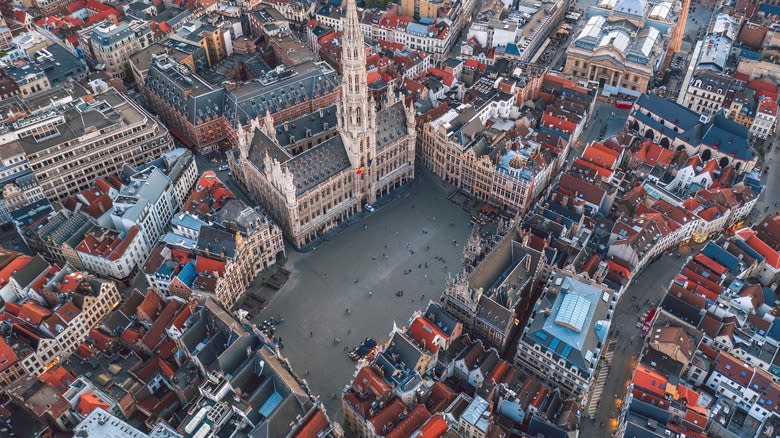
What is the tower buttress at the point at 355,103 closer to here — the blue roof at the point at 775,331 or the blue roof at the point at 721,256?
the blue roof at the point at 721,256

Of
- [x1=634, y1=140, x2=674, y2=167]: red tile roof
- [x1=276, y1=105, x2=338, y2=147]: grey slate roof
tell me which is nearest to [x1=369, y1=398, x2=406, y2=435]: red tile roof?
[x1=276, y1=105, x2=338, y2=147]: grey slate roof

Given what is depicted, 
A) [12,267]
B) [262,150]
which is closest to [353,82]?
[262,150]

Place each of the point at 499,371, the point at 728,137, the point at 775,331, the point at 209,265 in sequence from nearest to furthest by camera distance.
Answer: the point at 499,371 → the point at 775,331 → the point at 209,265 → the point at 728,137

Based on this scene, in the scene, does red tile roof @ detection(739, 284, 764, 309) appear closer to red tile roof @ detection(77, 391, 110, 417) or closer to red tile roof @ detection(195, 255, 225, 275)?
red tile roof @ detection(195, 255, 225, 275)

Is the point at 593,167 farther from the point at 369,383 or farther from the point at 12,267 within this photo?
the point at 12,267

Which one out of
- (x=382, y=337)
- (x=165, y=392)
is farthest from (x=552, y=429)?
(x=165, y=392)

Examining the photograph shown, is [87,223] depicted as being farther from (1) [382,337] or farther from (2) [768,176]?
(2) [768,176]
